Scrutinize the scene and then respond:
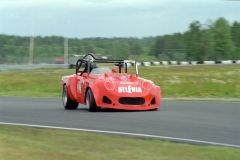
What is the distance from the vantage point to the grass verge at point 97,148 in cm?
772

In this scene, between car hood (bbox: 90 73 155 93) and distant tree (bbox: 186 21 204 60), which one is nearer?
car hood (bbox: 90 73 155 93)

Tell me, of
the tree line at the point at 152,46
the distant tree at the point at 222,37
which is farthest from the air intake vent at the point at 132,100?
the distant tree at the point at 222,37

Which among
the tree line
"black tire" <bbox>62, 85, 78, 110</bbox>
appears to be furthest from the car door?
the tree line

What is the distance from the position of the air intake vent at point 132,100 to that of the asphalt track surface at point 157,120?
0.27 metres

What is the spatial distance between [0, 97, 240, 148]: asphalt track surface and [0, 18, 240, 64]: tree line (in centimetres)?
4468

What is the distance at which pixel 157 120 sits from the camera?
40.0 ft

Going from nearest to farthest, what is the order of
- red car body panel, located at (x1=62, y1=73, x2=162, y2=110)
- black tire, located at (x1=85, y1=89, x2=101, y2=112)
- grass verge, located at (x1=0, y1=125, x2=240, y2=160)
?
grass verge, located at (x1=0, y1=125, x2=240, y2=160) < red car body panel, located at (x1=62, y1=73, x2=162, y2=110) < black tire, located at (x1=85, y1=89, x2=101, y2=112)

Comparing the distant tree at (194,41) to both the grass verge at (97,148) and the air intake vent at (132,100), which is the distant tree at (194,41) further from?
the grass verge at (97,148)

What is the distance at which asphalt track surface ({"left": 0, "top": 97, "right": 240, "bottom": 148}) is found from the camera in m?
10.2

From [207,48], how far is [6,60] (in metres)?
20.7

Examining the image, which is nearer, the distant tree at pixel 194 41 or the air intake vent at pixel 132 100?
the air intake vent at pixel 132 100

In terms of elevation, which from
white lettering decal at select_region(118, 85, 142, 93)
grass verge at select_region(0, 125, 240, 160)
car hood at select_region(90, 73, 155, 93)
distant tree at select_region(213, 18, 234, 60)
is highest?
distant tree at select_region(213, 18, 234, 60)

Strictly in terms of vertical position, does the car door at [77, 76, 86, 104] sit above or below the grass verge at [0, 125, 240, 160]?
above

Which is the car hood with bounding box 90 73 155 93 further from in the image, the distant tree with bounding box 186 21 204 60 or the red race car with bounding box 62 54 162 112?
the distant tree with bounding box 186 21 204 60
